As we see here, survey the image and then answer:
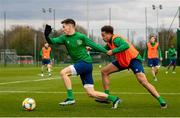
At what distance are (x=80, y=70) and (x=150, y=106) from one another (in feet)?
6.49

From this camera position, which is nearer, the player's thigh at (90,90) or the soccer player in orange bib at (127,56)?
the soccer player in orange bib at (127,56)

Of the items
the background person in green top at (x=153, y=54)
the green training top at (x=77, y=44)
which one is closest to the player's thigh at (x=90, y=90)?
the green training top at (x=77, y=44)

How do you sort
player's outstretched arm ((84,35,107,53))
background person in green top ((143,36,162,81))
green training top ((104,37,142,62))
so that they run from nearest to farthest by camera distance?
green training top ((104,37,142,62))
player's outstretched arm ((84,35,107,53))
background person in green top ((143,36,162,81))

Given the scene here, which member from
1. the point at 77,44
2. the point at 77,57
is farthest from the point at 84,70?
the point at 77,44

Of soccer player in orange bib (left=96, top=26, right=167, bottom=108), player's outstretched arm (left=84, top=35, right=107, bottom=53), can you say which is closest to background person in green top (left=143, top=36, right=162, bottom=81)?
soccer player in orange bib (left=96, top=26, right=167, bottom=108)

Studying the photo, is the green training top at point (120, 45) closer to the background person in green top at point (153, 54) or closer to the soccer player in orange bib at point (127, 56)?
the soccer player in orange bib at point (127, 56)

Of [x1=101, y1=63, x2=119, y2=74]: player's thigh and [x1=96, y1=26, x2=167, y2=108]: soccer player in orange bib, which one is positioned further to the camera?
[x1=101, y1=63, x2=119, y2=74]: player's thigh

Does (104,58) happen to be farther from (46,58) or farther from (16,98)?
(16,98)

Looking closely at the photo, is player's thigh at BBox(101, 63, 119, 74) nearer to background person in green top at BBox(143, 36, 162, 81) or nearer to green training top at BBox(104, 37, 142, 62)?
green training top at BBox(104, 37, 142, 62)

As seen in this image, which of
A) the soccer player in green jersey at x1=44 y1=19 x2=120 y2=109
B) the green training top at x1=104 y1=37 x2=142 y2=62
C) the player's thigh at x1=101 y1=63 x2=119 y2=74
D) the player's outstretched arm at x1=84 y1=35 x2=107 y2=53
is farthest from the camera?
the player's thigh at x1=101 y1=63 x2=119 y2=74

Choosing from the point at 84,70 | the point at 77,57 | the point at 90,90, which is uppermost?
the point at 77,57

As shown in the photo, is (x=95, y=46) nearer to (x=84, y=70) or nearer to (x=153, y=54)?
(x=84, y=70)

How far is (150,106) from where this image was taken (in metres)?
12.4

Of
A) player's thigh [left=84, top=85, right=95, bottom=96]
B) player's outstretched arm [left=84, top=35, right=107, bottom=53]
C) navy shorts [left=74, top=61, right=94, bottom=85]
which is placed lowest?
player's thigh [left=84, top=85, right=95, bottom=96]
